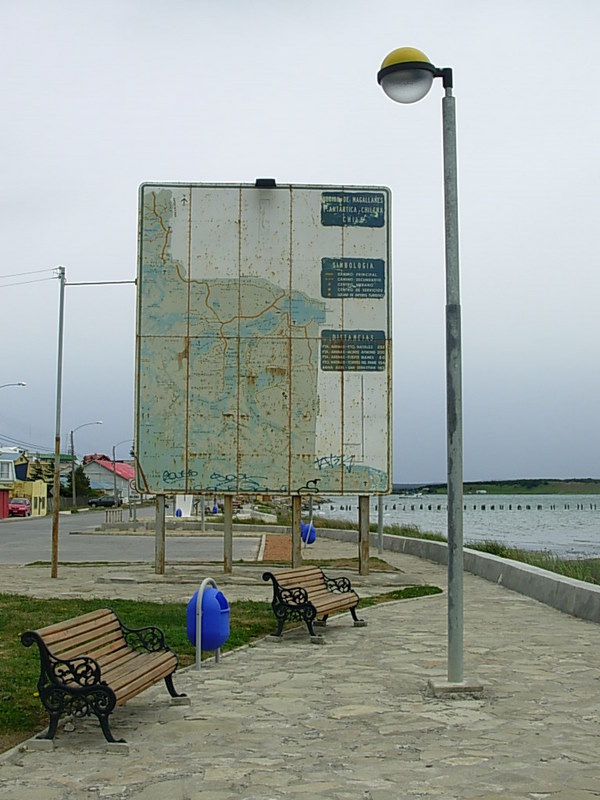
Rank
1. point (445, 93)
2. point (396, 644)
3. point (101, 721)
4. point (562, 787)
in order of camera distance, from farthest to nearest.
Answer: point (396, 644)
point (445, 93)
point (101, 721)
point (562, 787)

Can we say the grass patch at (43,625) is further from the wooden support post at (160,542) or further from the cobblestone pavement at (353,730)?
the wooden support post at (160,542)

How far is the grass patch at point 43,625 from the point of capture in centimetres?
772

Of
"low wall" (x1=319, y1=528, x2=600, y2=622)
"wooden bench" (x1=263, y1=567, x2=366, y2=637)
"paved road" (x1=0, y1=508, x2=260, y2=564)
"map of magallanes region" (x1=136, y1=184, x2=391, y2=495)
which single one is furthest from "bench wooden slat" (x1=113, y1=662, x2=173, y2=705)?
"paved road" (x1=0, y1=508, x2=260, y2=564)

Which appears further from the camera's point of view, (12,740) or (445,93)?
(445,93)

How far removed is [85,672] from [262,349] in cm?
1254

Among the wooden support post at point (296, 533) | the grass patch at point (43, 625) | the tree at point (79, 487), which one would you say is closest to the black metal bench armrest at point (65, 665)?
the grass patch at point (43, 625)

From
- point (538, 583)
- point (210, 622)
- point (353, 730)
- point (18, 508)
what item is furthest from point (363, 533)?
point (18, 508)

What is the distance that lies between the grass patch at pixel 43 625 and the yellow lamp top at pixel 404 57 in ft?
19.5

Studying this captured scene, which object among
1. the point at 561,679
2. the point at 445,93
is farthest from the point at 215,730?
the point at 445,93

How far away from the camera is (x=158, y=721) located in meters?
7.59

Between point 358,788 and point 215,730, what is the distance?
1735mm

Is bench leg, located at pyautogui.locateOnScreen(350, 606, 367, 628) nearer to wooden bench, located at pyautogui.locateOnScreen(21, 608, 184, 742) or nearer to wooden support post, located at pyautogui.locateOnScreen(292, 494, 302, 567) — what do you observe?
wooden bench, located at pyautogui.locateOnScreen(21, 608, 184, 742)

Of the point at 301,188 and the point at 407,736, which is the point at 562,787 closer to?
the point at 407,736

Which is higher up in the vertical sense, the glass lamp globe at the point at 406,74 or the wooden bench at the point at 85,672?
the glass lamp globe at the point at 406,74
